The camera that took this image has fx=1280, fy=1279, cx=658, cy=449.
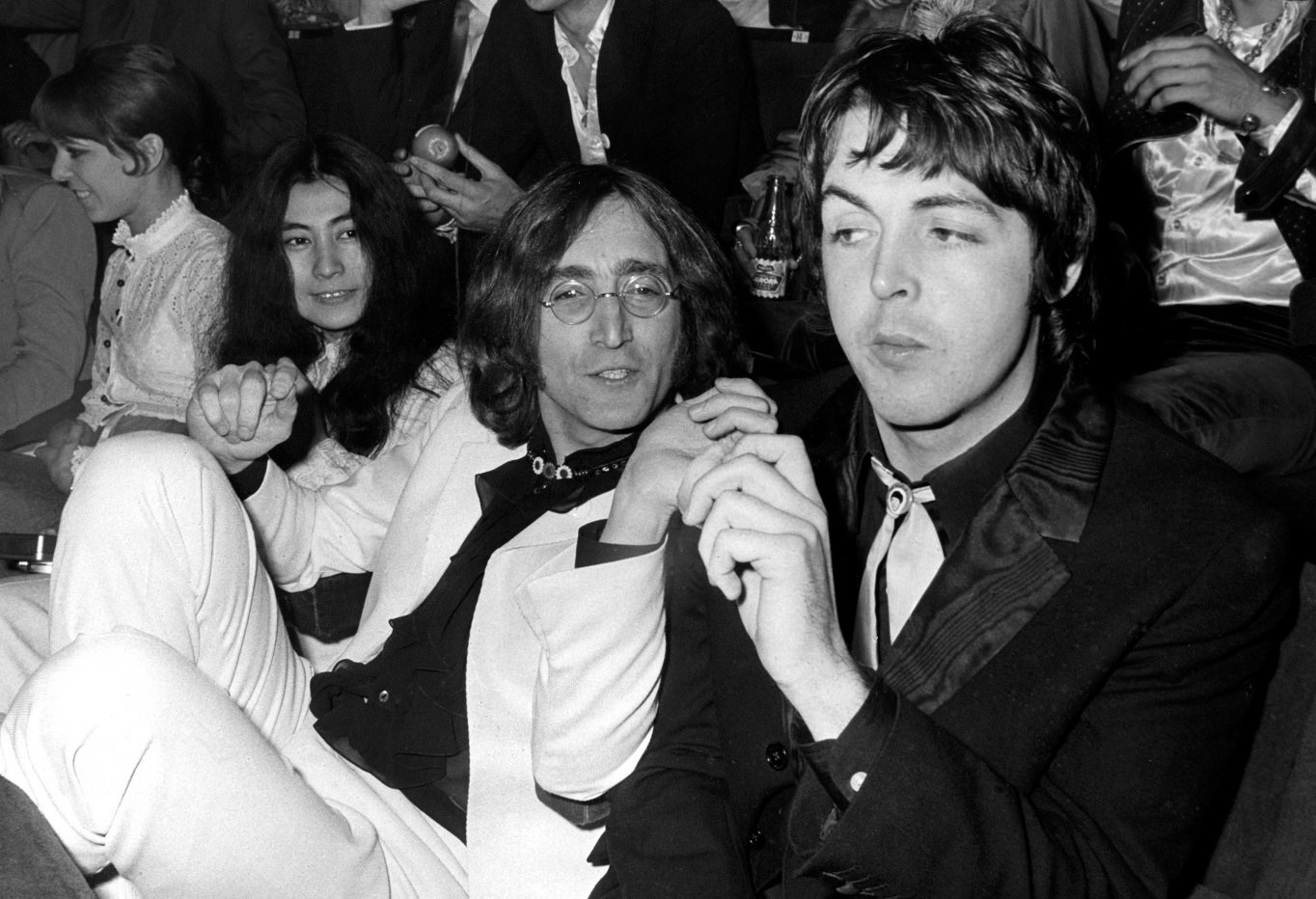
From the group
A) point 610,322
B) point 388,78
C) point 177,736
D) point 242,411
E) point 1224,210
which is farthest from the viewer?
point 388,78

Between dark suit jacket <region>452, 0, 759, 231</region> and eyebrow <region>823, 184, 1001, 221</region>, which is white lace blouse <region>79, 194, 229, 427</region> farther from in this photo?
eyebrow <region>823, 184, 1001, 221</region>

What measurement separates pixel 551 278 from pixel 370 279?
752mm

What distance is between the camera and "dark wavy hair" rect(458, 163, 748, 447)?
1.61 m

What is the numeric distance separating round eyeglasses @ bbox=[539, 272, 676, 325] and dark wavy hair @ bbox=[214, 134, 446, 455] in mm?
657

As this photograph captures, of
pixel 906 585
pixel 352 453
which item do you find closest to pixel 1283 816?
pixel 906 585

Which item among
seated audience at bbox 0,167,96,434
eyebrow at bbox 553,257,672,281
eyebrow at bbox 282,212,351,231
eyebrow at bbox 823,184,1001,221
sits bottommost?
seated audience at bbox 0,167,96,434

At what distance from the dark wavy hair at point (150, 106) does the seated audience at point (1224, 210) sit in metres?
1.63

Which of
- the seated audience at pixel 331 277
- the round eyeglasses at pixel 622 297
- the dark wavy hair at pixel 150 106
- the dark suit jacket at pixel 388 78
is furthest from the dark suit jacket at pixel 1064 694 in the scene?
the dark wavy hair at pixel 150 106

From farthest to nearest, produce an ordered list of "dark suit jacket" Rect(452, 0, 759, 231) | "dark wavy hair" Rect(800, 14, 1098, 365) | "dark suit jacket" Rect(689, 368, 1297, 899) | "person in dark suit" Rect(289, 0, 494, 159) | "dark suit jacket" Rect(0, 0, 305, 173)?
"dark suit jacket" Rect(0, 0, 305, 173)
"person in dark suit" Rect(289, 0, 494, 159)
"dark suit jacket" Rect(452, 0, 759, 231)
"dark wavy hair" Rect(800, 14, 1098, 365)
"dark suit jacket" Rect(689, 368, 1297, 899)

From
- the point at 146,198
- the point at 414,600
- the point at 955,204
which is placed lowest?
the point at 414,600

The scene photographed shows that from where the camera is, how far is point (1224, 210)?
6.41ft

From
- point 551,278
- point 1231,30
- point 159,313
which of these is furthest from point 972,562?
point 159,313

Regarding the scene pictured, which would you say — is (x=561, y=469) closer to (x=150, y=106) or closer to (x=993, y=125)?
(x=993, y=125)

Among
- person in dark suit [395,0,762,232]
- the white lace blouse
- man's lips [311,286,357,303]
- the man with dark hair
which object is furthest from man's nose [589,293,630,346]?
the white lace blouse
